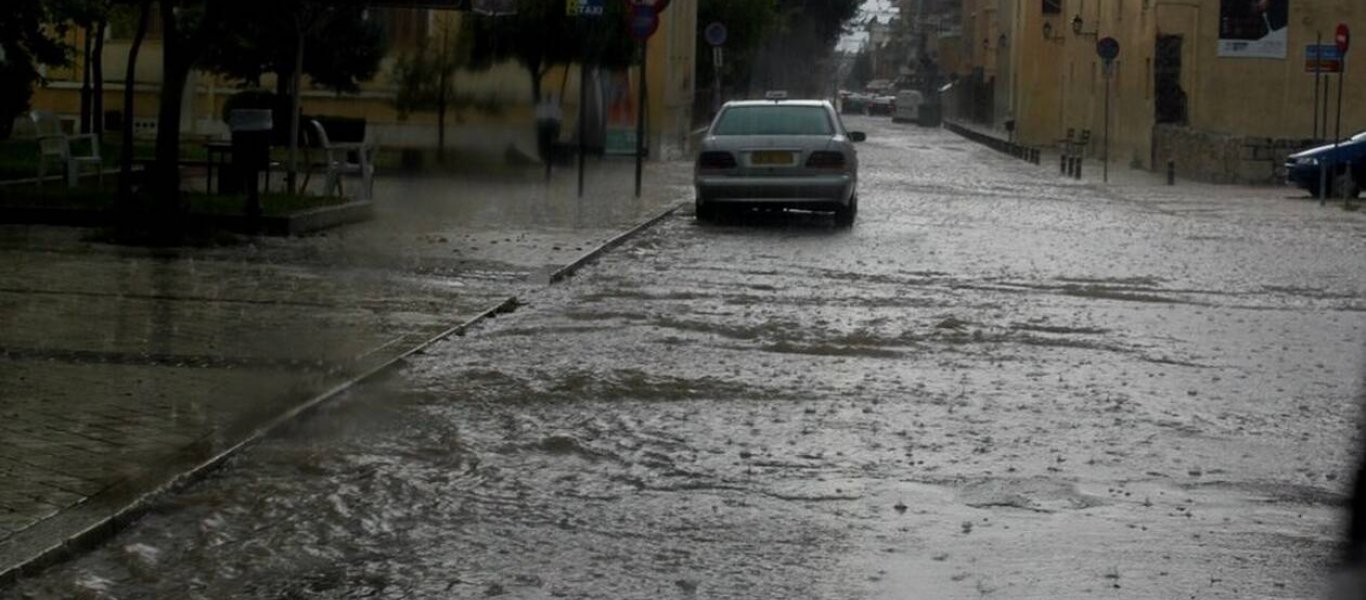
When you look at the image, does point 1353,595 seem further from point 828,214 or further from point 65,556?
point 828,214

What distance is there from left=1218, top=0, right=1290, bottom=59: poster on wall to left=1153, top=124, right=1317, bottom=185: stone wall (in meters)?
3.83

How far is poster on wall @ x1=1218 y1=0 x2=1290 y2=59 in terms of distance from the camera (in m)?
49.1

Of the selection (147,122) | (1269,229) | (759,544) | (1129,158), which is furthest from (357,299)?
(1129,158)

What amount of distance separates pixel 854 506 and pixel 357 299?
23.2ft

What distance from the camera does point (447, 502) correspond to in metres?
7.91

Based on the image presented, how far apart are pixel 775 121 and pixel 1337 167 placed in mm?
15641

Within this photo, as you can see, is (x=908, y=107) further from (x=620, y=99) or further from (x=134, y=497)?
(x=134, y=497)

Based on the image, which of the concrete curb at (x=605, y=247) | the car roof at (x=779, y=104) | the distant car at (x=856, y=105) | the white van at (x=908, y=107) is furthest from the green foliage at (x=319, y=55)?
the distant car at (x=856, y=105)

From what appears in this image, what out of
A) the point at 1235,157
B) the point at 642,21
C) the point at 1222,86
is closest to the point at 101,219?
the point at 642,21

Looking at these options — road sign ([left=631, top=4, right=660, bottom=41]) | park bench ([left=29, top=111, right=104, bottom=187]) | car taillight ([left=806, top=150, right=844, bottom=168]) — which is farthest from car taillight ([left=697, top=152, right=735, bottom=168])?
park bench ([left=29, top=111, right=104, bottom=187])

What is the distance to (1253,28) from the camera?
49.4 m

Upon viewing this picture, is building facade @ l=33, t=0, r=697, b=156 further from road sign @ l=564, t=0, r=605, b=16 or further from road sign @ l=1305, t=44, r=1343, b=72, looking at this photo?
road sign @ l=1305, t=44, r=1343, b=72

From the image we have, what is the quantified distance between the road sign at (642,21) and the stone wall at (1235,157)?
19381 mm

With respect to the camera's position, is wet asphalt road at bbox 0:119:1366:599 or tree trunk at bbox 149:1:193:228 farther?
tree trunk at bbox 149:1:193:228
